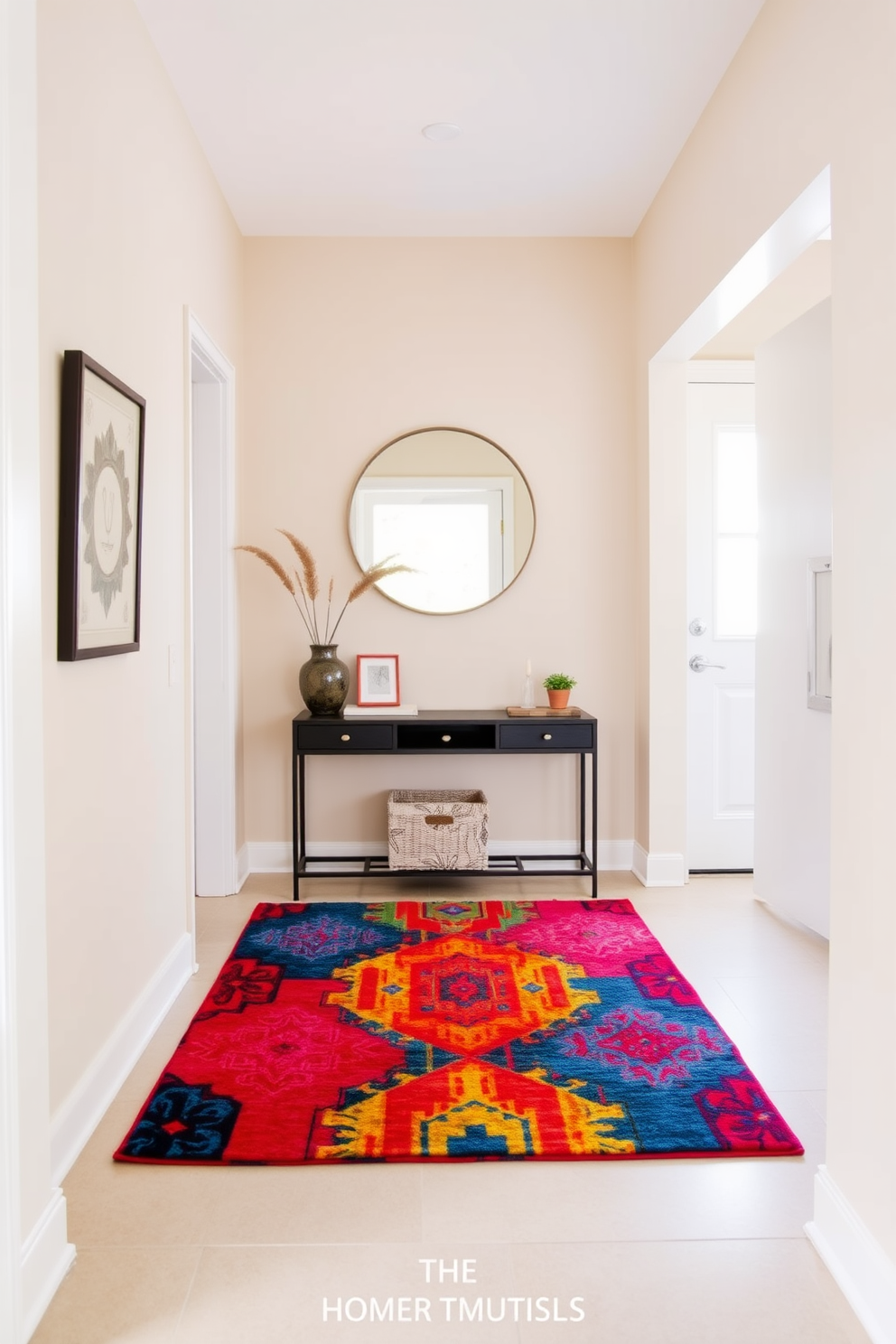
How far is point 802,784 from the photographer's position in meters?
3.36

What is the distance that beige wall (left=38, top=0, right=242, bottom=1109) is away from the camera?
1956mm

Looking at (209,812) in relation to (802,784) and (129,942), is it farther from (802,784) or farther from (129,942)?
(802,784)

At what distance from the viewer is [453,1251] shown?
68.8 inches

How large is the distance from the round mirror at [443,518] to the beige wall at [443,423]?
0.07 m

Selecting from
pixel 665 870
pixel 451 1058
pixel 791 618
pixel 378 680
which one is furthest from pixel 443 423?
pixel 451 1058

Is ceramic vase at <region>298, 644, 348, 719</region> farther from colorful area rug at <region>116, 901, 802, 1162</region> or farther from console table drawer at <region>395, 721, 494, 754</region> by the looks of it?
colorful area rug at <region>116, 901, 802, 1162</region>

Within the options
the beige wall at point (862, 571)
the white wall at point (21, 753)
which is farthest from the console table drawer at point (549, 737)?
the white wall at point (21, 753)

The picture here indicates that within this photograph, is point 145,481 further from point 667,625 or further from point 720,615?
point 720,615

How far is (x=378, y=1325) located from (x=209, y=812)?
2484 mm

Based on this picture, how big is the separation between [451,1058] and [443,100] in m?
2.84

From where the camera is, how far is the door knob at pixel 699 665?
4.22 m

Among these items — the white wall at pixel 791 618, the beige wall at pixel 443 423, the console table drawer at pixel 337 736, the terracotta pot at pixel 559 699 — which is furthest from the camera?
the beige wall at pixel 443 423

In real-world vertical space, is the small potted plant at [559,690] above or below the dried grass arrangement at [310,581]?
below

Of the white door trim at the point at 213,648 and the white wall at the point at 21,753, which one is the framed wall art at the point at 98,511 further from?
the white door trim at the point at 213,648
